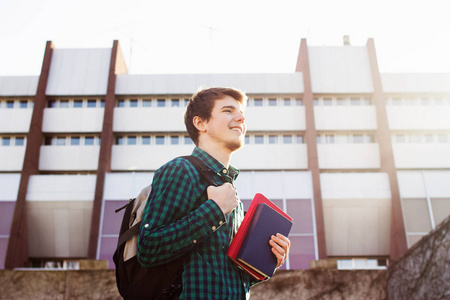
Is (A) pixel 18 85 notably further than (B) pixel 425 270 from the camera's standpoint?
Yes

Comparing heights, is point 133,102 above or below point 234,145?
above

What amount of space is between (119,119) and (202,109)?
22.8 metres

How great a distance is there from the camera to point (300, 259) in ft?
66.1

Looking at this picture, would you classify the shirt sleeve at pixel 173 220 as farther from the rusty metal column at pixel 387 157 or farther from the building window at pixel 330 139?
the building window at pixel 330 139

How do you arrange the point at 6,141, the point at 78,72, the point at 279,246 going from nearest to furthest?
the point at 279,246 → the point at 6,141 → the point at 78,72

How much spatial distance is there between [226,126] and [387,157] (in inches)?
863

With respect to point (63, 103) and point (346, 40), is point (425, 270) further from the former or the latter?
point (346, 40)

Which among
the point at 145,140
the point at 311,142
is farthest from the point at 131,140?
the point at 311,142

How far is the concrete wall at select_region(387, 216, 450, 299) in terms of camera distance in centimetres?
503

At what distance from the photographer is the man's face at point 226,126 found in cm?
218

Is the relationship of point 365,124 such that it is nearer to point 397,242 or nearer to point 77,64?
point 397,242

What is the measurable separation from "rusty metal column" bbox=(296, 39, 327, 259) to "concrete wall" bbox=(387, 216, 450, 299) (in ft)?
48.5

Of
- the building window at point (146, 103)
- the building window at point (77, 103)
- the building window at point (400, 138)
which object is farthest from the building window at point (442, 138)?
the building window at point (77, 103)

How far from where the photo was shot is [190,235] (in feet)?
5.78
